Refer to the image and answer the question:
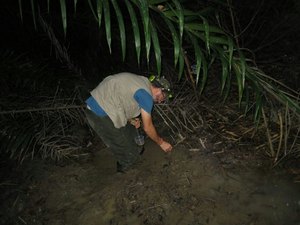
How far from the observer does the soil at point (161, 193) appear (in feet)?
9.20

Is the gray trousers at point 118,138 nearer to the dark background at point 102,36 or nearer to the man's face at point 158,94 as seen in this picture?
the man's face at point 158,94

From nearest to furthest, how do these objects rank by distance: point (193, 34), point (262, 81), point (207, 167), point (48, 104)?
point (193, 34) < point (262, 81) < point (207, 167) < point (48, 104)

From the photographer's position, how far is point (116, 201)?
3123 millimetres

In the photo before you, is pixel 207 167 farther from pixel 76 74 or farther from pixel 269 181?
pixel 76 74

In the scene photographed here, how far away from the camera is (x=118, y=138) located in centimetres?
327

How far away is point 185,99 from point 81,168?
4.69 feet

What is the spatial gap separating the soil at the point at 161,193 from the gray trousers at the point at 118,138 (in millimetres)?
145

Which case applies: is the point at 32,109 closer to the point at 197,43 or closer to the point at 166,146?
the point at 166,146

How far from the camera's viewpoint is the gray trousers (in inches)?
125

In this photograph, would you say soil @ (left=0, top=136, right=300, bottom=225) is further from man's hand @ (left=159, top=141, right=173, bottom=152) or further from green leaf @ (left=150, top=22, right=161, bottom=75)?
green leaf @ (left=150, top=22, right=161, bottom=75)

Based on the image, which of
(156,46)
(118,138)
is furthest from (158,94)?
(156,46)

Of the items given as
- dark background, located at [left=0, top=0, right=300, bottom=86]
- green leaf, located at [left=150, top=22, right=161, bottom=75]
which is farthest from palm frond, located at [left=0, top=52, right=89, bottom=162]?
green leaf, located at [left=150, top=22, right=161, bottom=75]

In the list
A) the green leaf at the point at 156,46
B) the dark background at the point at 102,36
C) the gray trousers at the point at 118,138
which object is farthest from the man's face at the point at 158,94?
the dark background at the point at 102,36

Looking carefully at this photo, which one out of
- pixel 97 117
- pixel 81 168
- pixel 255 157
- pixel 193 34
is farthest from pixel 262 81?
pixel 81 168
